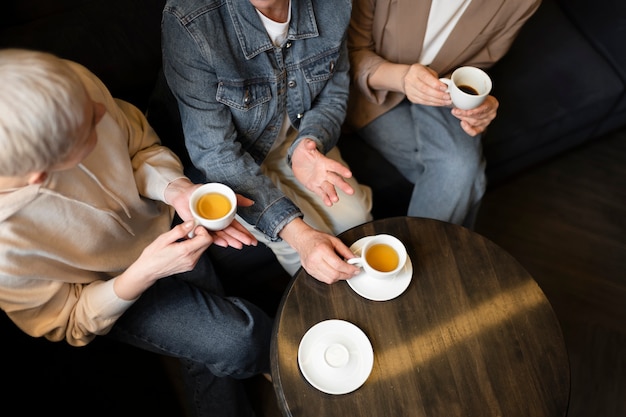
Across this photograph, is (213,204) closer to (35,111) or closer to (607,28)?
(35,111)

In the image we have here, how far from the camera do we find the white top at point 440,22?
1.45 metres

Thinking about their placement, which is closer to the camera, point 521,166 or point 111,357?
point 111,357

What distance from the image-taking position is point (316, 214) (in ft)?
4.93

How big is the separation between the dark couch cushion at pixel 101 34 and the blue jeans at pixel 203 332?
1.98ft

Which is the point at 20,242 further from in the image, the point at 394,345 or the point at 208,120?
the point at 394,345

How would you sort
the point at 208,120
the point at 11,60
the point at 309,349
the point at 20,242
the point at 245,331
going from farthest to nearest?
the point at 245,331
the point at 208,120
the point at 309,349
the point at 20,242
the point at 11,60

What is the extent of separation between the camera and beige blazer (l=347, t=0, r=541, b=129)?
1454 millimetres

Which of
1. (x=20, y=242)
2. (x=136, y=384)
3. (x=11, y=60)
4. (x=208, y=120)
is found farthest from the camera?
(x=136, y=384)

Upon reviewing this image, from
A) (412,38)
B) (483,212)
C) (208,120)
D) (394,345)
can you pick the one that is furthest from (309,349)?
(483,212)

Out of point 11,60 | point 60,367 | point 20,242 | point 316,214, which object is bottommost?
point 60,367

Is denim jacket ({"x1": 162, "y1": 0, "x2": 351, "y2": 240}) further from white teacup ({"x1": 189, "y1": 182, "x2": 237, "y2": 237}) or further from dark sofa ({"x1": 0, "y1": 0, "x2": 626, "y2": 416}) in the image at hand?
dark sofa ({"x1": 0, "y1": 0, "x2": 626, "y2": 416})

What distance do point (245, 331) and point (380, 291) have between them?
385 millimetres

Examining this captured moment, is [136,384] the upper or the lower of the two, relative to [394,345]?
lower

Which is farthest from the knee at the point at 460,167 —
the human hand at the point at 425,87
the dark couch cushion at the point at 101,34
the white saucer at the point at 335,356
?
the dark couch cushion at the point at 101,34
